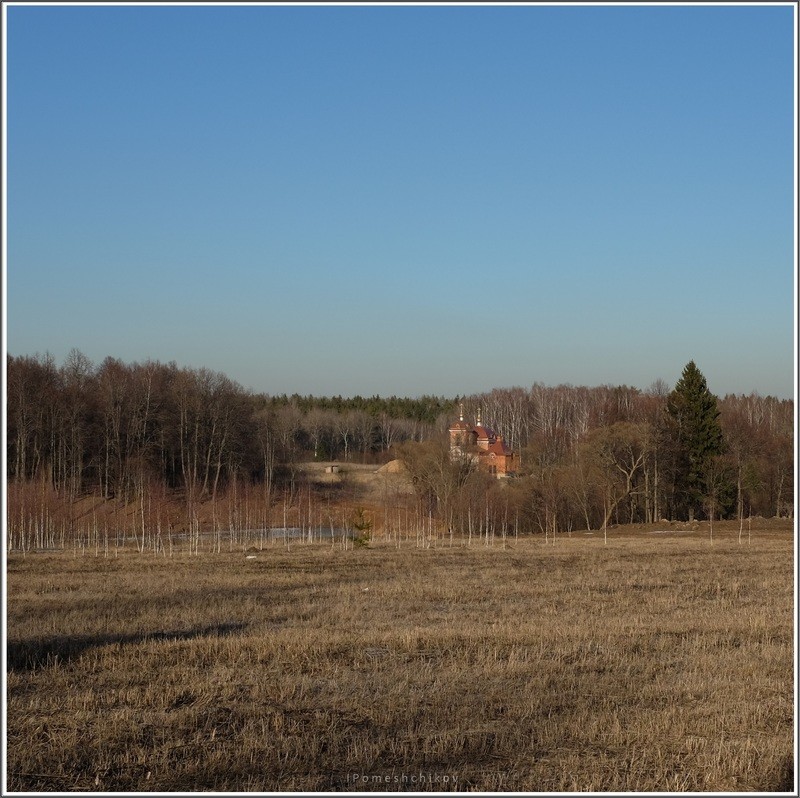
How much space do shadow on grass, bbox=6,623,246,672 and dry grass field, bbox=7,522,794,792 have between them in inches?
2.7

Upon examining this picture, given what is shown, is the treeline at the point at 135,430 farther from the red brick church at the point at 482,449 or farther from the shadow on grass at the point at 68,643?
the shadow on grass at the point at 68,643

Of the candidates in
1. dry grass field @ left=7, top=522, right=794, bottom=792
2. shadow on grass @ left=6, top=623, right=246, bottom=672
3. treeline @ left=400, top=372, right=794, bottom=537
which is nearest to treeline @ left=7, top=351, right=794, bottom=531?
treeline @ left=400, top=372, right=794, bottom=537

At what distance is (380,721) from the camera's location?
1001 cm

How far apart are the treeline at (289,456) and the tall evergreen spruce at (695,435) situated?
0.39 feet

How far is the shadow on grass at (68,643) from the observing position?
13.4 meters

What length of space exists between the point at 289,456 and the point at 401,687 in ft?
233

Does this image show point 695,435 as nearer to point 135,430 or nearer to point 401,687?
point 135,430

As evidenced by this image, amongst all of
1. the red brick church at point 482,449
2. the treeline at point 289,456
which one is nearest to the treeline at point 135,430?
the treeline at point 289,456

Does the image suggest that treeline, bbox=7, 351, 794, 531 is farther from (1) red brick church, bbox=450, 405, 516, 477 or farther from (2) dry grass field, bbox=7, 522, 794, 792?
(2) dry grass field, bbox=7, 522, 794, 792

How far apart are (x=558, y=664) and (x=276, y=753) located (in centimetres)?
543

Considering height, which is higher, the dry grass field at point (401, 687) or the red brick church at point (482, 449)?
the red brick church at point (482, 449)

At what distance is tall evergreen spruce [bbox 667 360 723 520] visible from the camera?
205 ft

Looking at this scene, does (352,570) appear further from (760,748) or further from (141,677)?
(760,748)

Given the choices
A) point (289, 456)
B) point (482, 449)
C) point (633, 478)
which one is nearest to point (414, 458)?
point (482, 449)
